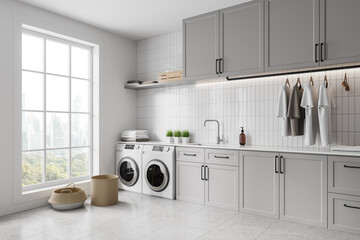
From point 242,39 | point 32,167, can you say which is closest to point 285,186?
point 242,39

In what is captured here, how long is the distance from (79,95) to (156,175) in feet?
5.67

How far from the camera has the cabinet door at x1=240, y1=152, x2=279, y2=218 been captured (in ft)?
10.2

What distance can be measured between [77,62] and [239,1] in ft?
8.37

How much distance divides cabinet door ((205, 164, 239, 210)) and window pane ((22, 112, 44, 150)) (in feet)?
7.53

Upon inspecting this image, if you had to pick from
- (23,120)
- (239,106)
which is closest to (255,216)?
(239,106)

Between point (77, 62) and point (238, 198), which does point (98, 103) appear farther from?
point (238, 198)

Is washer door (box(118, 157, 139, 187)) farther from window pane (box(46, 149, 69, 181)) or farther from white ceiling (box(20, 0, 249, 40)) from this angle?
white ceiling (box(20, 0, 249, 40))

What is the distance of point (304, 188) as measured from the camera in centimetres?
294

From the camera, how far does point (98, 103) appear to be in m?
4.45

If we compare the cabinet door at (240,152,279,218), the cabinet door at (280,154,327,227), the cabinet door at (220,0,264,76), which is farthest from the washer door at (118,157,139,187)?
the cabinet door at (280,154,327,227)

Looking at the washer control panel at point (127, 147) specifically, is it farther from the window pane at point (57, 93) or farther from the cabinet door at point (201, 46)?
the cabinet door at point (201, 46)

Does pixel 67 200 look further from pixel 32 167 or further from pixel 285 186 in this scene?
pixel 285 186

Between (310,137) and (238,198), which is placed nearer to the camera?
(310,137)

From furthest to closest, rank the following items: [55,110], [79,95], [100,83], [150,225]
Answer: [100,83] < [79,95] < [55,110] < [150,225]
